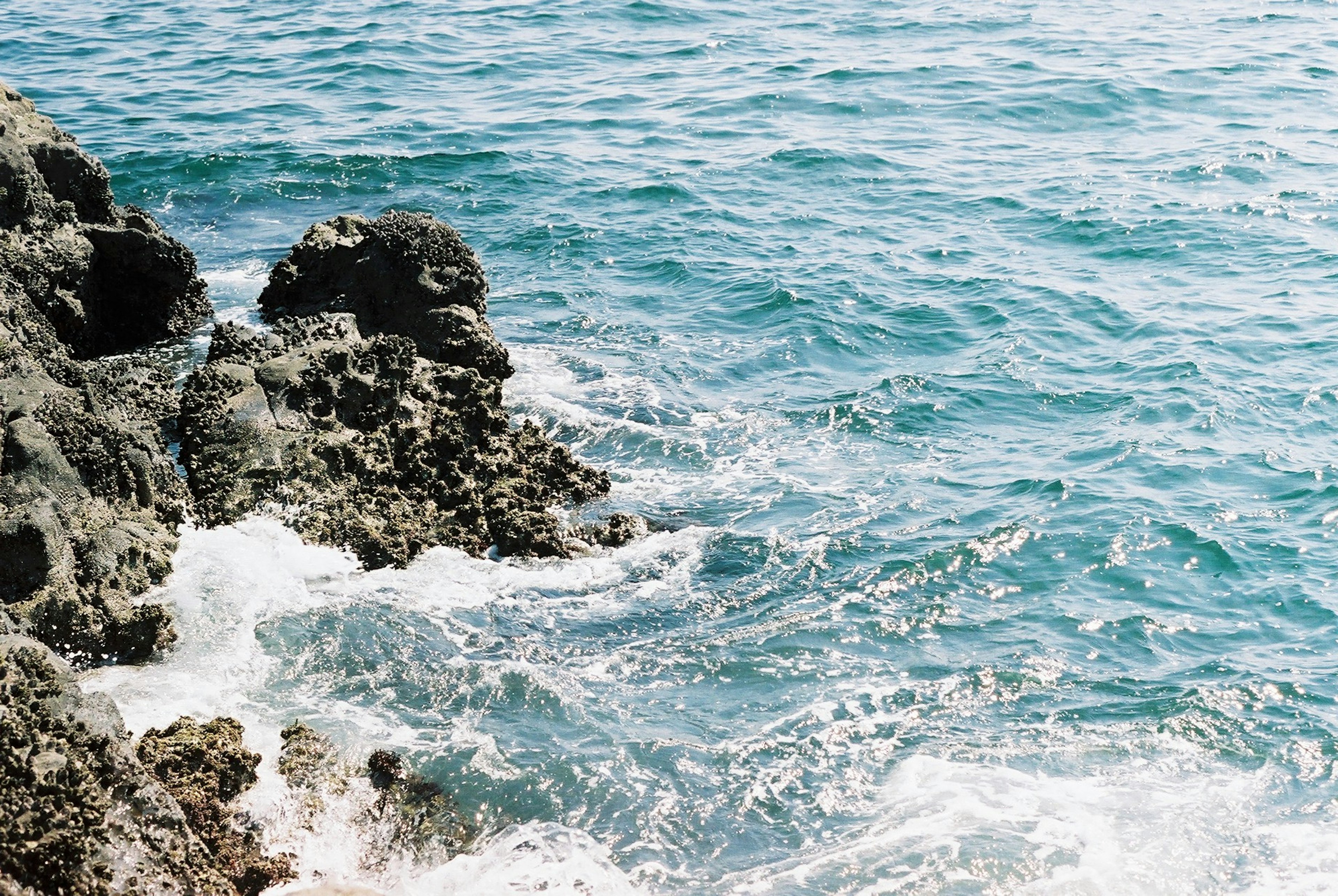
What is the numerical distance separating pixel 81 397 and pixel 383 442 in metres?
2.96

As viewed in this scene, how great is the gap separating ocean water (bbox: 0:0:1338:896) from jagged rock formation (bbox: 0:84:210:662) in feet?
1.60

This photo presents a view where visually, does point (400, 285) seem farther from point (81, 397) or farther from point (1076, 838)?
point (1076, 838)

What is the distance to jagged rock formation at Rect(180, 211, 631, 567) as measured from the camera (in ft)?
42.7

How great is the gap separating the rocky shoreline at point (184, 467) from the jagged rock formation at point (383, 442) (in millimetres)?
26

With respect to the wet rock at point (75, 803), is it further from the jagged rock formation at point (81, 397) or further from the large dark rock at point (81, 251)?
the large dark rock at point (81, 251)

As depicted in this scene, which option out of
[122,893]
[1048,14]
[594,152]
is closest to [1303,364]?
[594,152]

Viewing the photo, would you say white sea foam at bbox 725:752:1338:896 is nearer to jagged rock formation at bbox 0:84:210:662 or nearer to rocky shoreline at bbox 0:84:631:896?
rocky shoreline at bbox 0:84:631:896

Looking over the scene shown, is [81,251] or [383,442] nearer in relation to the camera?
[383,442]

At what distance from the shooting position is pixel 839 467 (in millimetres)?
16125

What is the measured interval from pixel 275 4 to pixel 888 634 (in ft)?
112

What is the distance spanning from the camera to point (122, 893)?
26.6 feet

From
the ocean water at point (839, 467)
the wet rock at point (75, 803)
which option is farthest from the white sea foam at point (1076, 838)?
the wet rock at point (75, 803)

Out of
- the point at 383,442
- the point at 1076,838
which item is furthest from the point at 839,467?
the point at 1076,838

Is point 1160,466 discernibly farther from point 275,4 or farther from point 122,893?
point 275,4
